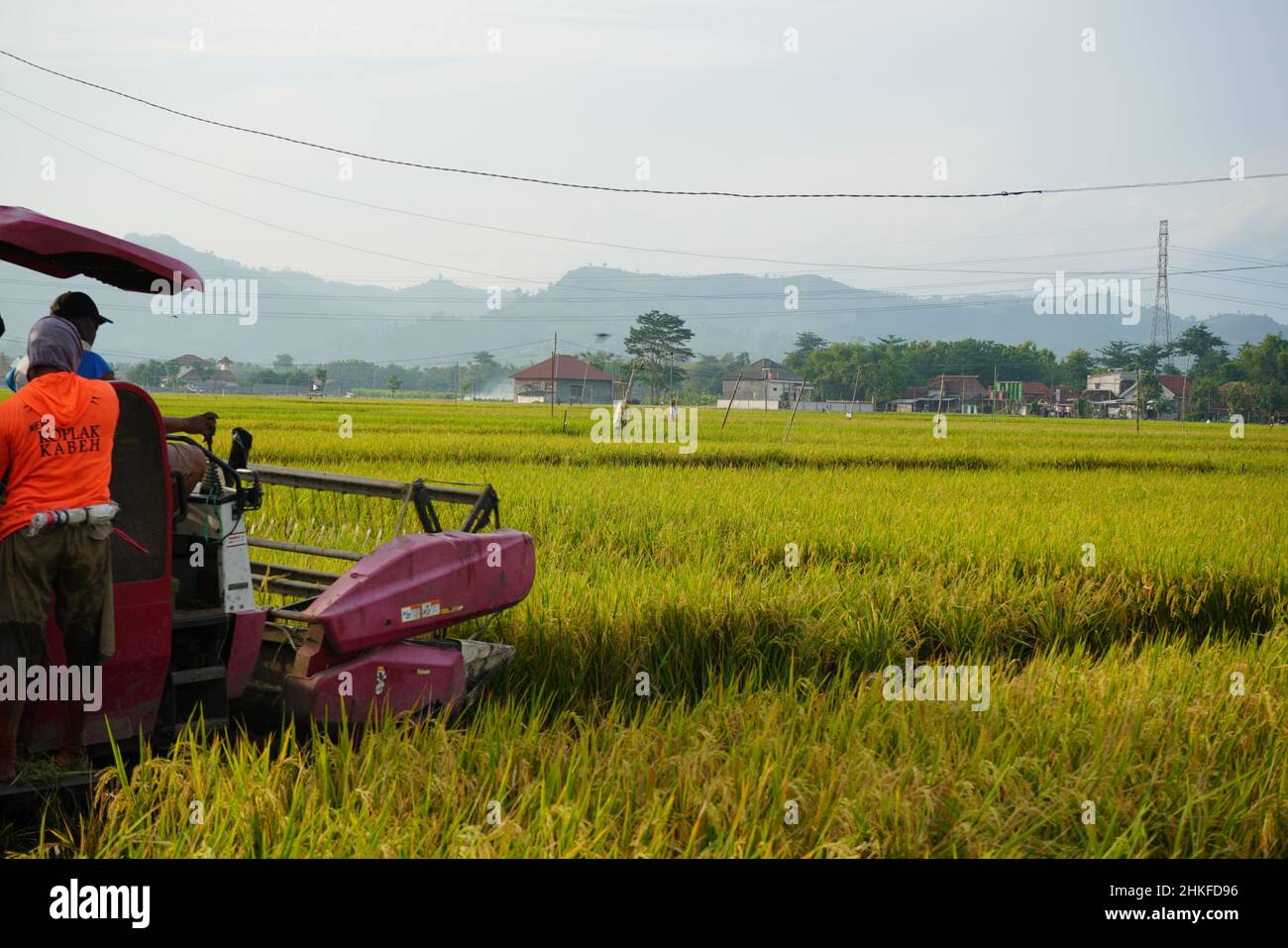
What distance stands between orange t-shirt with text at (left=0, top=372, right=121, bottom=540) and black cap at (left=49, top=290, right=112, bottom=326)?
0.30 m

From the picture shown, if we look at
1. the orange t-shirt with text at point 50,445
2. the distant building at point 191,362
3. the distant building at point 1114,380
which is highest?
the distant building at point 191,362

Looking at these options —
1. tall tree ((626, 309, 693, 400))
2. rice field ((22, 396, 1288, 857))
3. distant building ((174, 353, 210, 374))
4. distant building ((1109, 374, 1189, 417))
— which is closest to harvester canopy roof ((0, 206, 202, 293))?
rice field ((22, 396, 1288, 857))

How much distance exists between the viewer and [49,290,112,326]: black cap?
11.1ft

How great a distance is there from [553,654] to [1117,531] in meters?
6.44

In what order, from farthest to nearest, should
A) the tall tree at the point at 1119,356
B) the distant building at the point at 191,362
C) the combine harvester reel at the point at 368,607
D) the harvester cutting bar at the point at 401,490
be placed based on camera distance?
the tall tree at the point at 1119,356 → the distant building at the point at 191,362 → the harvester cutting bar at the point at 401,490 → the combine harvester reel at the point at 368,607

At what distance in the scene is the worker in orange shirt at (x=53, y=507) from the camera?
10.3 feet

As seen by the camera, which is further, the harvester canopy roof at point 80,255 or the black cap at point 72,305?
the black cap at point 72,305

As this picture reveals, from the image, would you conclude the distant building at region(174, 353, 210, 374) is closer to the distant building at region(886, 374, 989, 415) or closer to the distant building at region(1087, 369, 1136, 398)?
the distant building at region(886, 374, 989, 415)

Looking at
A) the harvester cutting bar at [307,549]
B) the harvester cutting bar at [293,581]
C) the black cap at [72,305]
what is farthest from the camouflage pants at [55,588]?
the harvester cutting bar at [293,581]

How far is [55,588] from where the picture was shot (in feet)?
10.7

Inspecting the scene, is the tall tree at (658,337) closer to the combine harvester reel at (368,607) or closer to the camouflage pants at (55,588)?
the combine harvester reel at (368,607)

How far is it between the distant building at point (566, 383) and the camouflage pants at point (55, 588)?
338 ft

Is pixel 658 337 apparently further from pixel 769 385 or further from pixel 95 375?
pixel 95 375

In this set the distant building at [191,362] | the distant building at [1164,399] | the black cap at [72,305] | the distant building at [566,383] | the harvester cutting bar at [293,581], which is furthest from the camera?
the distant building at [191,362]
